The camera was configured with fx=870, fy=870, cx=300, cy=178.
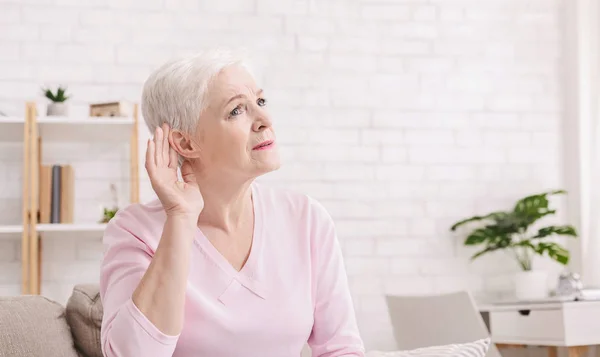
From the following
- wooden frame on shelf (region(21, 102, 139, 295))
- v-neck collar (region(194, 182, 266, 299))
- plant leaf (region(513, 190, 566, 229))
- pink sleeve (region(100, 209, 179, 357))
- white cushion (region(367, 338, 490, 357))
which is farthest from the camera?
plant leaf (region(513, 190, 566, 229))

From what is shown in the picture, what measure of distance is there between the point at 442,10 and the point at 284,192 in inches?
110

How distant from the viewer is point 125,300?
1.65 meters

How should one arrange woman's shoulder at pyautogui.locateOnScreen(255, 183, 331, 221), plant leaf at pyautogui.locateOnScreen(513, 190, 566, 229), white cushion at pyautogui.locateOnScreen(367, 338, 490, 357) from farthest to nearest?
plant leaf at pyautogui.locateOnScreen(513, 190, 566, 229)
white cushion at pyautogui.locateOnScreen(367, 338, 490, 357)
woman's shoulder at pyautogui.locateOnScreen(255, 183, 331, 221)

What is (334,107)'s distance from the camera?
4.38 metres

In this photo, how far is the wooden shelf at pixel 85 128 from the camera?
3797mm

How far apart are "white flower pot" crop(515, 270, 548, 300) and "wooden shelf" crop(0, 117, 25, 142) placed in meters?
2.42

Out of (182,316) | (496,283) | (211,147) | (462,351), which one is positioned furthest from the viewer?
(496,283)

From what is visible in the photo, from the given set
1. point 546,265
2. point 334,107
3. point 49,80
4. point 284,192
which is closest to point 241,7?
point 334,107

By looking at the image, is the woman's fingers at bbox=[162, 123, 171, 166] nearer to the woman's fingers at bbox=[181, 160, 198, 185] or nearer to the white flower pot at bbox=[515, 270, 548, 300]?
the woman's fingers at bbox=[181, 160, 198, 185]

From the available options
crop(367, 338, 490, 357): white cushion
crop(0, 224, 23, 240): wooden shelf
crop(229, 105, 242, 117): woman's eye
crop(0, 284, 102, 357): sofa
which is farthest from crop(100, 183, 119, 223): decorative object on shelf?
crop(229, 105, 242, 117): woman's eye

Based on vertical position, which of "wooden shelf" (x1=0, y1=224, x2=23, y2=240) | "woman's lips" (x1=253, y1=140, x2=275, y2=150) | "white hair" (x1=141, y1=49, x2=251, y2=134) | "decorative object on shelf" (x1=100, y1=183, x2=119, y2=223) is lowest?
"wooden shelf" (x1=0, y1=224, x2=23, y2=240)

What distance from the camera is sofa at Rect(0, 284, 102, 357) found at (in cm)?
186

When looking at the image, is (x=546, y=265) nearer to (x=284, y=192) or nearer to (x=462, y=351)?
(x=462, y=351)

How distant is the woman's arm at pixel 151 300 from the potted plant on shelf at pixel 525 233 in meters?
2.84
